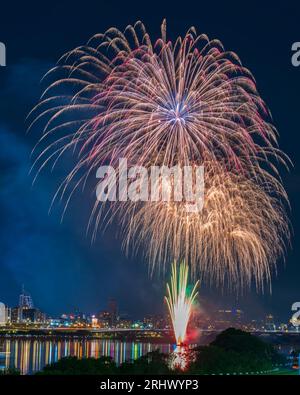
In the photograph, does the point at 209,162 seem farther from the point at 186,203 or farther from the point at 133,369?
the point at 133,369

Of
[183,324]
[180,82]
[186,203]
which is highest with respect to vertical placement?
[180,82]

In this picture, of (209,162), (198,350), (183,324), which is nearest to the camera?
(209,162)

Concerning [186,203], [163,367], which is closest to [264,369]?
[163,367]

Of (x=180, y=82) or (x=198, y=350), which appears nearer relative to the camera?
(x=180, y=82)

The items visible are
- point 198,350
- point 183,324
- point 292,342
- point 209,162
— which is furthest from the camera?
point 292,342

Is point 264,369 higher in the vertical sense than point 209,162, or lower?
lower
